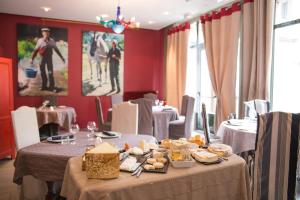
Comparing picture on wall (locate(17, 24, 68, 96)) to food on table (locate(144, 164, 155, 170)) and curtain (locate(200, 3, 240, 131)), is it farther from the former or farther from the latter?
food on table (locate(144, 164, 155, 170))

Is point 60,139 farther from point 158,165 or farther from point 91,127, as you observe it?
point 158,165

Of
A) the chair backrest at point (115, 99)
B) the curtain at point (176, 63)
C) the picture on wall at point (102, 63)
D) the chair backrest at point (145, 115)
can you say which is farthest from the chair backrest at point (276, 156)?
the picture on wall at point (102, 63)

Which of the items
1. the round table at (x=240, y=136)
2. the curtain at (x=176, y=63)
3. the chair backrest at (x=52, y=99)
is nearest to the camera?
the round table at (x=240, y=136)

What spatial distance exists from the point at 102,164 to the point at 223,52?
415cm

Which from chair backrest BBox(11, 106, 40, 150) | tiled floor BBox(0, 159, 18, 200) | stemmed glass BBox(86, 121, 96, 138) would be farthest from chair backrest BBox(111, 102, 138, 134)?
tiled floor BBox(0, 159, 18, 200)

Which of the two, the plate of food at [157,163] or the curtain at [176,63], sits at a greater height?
the curtain at [176,63]

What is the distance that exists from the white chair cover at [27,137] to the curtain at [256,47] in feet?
11.5

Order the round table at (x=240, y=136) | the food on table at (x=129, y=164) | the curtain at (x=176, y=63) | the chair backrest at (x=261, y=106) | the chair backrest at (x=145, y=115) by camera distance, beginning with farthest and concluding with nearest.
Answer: the curtain at (x=176, y=63) → the chair backrest at (x=145, y=115) → the chair backrest at (x=261, y=106) → the round table at (x=240, y=136) → the food on table at (x=129, y=164)

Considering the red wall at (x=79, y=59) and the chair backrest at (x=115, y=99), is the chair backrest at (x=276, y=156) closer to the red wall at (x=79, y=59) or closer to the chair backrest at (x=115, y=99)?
the chair backrest at (x=115, y=99)

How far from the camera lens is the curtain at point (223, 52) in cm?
462

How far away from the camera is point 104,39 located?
6.71m

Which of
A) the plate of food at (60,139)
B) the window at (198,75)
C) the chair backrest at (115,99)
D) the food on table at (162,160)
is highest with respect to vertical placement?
the window at (198,75)

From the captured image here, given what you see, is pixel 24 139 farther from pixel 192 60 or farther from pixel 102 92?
pixel 192 60

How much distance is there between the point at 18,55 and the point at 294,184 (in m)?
6.16
